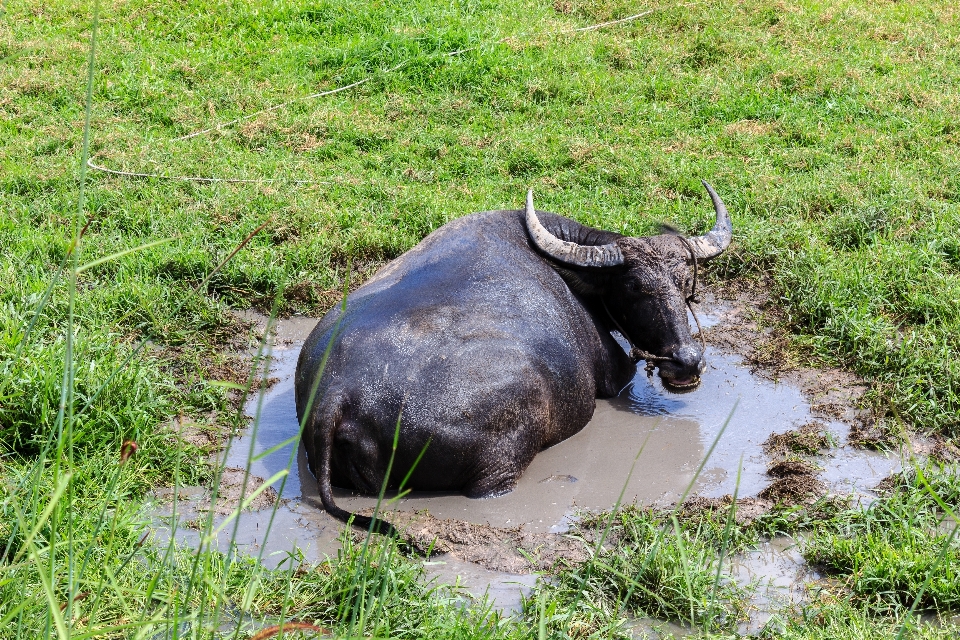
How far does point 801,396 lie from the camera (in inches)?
200

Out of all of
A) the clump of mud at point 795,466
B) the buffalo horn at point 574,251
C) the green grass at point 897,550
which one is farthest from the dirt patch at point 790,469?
the buffalo horn at point 574,251

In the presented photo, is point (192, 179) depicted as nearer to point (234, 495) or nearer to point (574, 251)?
point (574, 251)

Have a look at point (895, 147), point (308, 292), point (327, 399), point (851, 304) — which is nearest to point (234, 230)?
point (308, 292)

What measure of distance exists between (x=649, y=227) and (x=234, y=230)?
275cm

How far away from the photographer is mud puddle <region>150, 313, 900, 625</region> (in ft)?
12.3

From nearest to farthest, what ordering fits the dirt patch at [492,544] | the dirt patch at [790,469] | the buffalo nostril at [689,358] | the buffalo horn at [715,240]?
the dirt patch at [492,544] < the dirt patch at [790,469] < the buffalo nostril at [689,358] < the buffalo horn at [715,240]

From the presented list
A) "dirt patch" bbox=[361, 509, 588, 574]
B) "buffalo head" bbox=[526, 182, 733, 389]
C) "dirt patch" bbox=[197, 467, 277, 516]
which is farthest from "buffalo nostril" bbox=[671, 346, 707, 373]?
"dirt patch" bbox=[197, 467, 277, 516]

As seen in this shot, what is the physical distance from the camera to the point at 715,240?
546 centimetres

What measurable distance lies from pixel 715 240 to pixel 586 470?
1704 millimetres

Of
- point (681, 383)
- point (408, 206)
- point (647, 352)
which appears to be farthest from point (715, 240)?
point (408, 206)

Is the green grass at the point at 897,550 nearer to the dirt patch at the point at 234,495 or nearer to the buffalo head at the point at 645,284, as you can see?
the buffalo head at the point at 645,284

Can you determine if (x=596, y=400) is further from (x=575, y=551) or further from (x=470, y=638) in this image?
(x=470, y=638)

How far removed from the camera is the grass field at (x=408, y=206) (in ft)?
10.7

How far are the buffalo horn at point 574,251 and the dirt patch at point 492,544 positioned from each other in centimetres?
169
